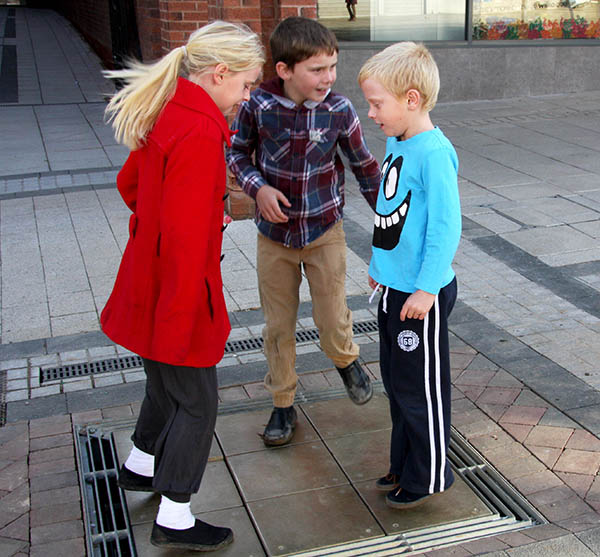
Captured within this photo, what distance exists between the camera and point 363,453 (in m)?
3.35

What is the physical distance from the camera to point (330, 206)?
10.8 feet

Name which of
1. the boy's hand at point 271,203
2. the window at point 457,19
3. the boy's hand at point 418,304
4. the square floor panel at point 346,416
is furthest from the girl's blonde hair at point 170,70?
the window at point 457,19

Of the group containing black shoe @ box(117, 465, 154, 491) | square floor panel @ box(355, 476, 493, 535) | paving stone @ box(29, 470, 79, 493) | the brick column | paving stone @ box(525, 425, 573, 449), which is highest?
the brick column

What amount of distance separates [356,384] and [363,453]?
0.31 metres

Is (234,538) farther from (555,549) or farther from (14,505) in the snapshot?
(555,549)

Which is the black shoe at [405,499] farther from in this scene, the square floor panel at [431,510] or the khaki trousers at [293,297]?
the khaki trousers at [293,297]

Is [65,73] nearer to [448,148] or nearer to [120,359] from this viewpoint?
[120,359]

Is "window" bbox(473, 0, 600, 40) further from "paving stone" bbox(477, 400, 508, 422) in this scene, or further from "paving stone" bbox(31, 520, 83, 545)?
"paving stone" bbox(31, 520, 83, 545)

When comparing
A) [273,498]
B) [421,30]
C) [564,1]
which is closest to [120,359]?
[273,498]

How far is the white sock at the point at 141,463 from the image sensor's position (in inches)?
118

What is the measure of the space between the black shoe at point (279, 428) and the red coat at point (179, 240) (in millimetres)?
900

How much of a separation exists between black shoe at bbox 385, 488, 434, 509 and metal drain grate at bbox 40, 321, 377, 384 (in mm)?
1596

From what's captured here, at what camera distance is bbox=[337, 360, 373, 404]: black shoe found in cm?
348

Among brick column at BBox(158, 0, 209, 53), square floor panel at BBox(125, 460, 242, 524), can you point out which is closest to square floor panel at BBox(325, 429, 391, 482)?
square floor panel at BBox(125, 460, 242, 524)
